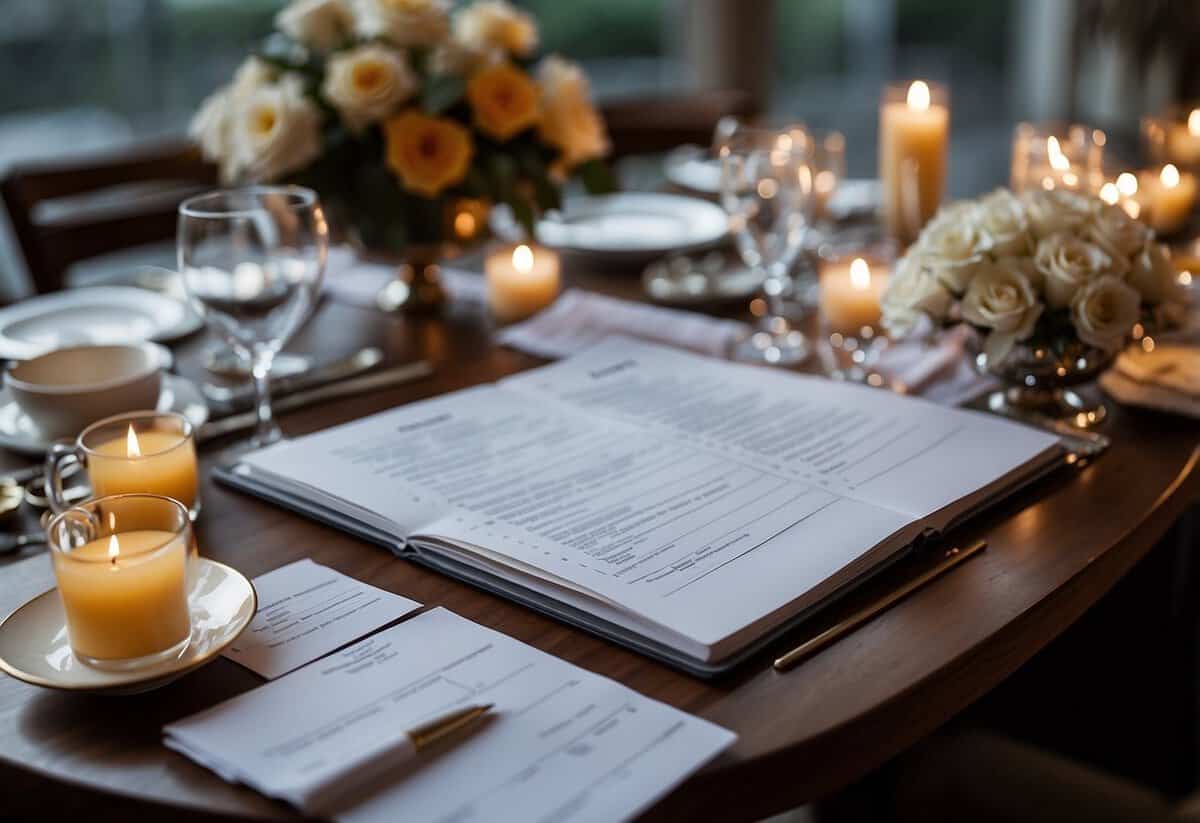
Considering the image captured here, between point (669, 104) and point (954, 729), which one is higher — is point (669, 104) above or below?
above

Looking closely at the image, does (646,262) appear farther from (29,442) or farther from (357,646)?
(357,646)

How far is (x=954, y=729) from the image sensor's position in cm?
163

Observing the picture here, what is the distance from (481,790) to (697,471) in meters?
0.39

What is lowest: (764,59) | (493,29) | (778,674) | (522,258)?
(778,674)

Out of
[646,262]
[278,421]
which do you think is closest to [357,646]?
[278,421]

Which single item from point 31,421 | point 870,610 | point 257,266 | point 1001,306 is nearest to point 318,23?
point 257,266

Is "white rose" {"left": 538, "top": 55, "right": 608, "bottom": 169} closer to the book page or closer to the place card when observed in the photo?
the book page

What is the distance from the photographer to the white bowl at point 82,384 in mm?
1011

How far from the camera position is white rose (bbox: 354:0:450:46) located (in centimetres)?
135

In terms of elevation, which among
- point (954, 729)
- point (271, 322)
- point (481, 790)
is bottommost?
point (954, 729)

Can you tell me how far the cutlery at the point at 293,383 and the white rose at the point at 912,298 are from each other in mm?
514

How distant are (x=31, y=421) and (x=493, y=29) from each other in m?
0.66

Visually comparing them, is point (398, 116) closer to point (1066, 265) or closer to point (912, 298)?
point (912, 298)

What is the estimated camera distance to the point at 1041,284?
100 centimetres
